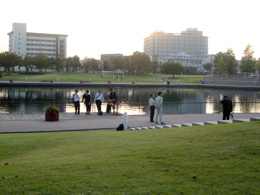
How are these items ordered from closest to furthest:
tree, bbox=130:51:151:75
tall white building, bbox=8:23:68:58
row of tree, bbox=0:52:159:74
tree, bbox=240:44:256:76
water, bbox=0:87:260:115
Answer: water, bbox=0:87:260:115
tree, bbox=240:44:256:76
row of tree, bbox=0:52:159:74
tree, bbox=130:51:151:75
tall white building, bbox=8:23:68:58

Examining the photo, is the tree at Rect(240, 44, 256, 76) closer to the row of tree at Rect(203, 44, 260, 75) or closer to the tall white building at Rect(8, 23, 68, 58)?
the row of tree at Rect(203, 44, 260, 75)

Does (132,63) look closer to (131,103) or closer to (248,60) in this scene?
(248,60)

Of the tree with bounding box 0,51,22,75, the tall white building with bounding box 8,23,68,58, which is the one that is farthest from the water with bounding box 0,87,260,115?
the tall white building with bounding box 8,23,68,58

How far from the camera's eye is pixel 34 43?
534 feet

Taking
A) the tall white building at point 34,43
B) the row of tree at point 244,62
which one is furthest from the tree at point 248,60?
the tall white building at point 34,43

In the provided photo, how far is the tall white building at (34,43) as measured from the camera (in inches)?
6245

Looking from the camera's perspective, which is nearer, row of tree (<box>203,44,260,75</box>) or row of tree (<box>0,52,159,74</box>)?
row of tree (<box>203,44,260,75</box>)

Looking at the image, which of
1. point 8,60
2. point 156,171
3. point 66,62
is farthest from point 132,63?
point 156,171

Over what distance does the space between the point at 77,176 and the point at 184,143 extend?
4114 millimetres

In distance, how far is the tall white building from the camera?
158625 millimetres

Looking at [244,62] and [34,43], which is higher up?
[34,43]

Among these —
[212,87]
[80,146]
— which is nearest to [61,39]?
[212,87]

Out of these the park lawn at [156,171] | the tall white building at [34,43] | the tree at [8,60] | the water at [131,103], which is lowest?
the water at [131,103]

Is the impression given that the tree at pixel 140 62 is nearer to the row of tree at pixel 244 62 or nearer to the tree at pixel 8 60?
the row of tree at pixel 244 62
